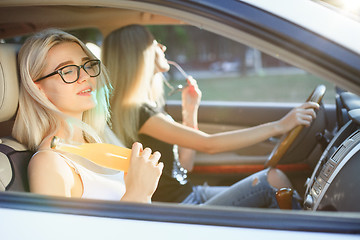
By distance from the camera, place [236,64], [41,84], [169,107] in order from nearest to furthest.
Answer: [41,84], [169,107], [236,64]

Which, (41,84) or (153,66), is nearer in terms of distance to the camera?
(41,84)

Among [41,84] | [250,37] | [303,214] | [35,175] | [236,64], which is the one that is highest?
[250,37]

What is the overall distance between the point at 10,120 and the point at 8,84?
0.14 m

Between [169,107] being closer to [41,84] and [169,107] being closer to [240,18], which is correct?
[41,84]

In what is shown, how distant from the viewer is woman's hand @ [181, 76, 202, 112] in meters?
2.59

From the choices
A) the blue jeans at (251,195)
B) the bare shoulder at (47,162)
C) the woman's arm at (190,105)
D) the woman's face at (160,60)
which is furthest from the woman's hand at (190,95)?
the bare shoulder at (47,162)

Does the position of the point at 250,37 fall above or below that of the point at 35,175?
above

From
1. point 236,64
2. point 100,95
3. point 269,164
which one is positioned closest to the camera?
point 100,95

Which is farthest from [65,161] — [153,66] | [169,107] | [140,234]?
[169,107]

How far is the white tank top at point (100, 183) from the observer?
57.6 inches

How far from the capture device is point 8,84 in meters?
1.53

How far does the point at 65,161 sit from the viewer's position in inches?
56.5

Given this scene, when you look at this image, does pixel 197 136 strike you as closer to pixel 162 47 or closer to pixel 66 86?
pixel 162 47

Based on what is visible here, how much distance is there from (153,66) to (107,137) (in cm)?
77
